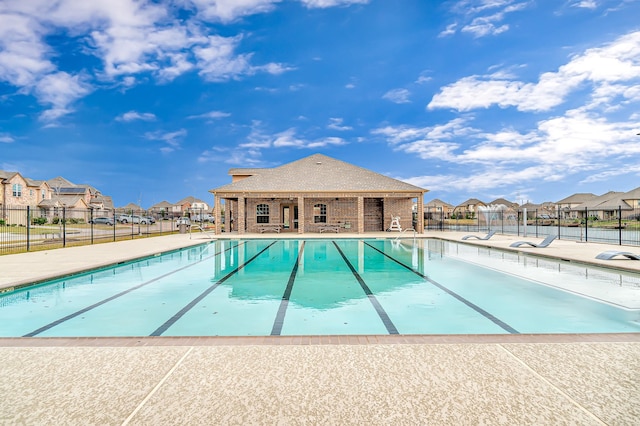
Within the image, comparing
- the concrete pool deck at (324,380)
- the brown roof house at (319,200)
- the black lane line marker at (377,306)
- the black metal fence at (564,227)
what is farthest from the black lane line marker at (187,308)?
the black metal fence at (564,227)

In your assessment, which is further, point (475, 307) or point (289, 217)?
point (289, 217)

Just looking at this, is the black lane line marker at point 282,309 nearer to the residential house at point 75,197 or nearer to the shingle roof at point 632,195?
the residential house at point 75,197

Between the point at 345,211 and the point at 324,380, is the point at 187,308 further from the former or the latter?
the point at 345,211

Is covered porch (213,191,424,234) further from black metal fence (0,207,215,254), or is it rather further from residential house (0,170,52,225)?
residential house (0,170,52,225)

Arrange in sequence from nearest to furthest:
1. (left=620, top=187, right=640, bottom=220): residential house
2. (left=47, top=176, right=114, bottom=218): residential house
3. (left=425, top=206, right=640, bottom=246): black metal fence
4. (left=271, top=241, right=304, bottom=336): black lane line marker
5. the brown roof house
Answer: 1. (left=271, top=241, right=304, bottom=336): black lane line marker
2. (left=425, top=206, right=640, bottom=246): black metal fence
3. the brown roof house
4. (left=620, top=187, right=640, bottom=220): residential house
5. (left=47, top=176, right=114, bottom=218): residential house

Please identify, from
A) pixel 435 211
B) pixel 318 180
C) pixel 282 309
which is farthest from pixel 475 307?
pixel 435 211

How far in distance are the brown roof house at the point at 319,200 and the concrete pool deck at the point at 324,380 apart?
22.0 m

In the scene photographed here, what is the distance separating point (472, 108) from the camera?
2950 centimetres

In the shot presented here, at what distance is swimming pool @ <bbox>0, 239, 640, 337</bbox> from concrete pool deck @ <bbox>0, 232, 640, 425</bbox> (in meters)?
1.43

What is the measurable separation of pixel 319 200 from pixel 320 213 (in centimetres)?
108

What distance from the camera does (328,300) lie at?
23.5ft

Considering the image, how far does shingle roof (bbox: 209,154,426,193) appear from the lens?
2616cm

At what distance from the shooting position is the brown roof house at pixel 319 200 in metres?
26.1

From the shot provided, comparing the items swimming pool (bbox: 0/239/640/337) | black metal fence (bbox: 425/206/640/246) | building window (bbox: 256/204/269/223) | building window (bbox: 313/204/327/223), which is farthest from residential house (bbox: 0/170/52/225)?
black metal fence (bbox: 425/206/640/246)
